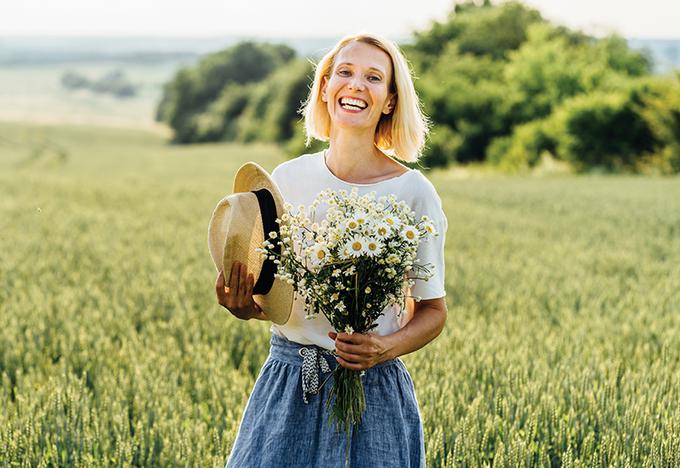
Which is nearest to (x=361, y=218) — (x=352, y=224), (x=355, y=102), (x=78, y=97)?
(x=352, y=224)

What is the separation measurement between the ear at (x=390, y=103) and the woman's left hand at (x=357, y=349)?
76 cm

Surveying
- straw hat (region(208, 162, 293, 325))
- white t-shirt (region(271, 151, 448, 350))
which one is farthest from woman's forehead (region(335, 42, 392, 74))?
straw hat (region(208, 162, 293, 325))

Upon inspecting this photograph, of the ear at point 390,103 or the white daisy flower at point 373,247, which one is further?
the ear at point 390,103

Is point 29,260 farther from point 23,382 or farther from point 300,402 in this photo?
point 300,402

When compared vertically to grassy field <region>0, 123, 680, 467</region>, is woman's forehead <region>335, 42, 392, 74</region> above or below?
above

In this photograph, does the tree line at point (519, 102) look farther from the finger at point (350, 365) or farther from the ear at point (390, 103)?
the finger at point (350, 365)

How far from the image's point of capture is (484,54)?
5959 centimetres

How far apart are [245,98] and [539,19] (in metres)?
26.9

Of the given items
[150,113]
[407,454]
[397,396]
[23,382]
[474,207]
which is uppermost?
[397,396]

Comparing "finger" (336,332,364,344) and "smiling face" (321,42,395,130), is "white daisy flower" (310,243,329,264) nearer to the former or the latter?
"finger" (336,332,364,344)

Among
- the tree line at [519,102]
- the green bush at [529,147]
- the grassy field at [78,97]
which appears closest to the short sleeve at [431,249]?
the tree line at [519,102]

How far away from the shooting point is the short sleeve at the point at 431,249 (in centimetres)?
210

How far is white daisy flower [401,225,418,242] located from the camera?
1.83 m

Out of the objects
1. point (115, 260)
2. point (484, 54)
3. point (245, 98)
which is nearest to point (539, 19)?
point (484, 54)
